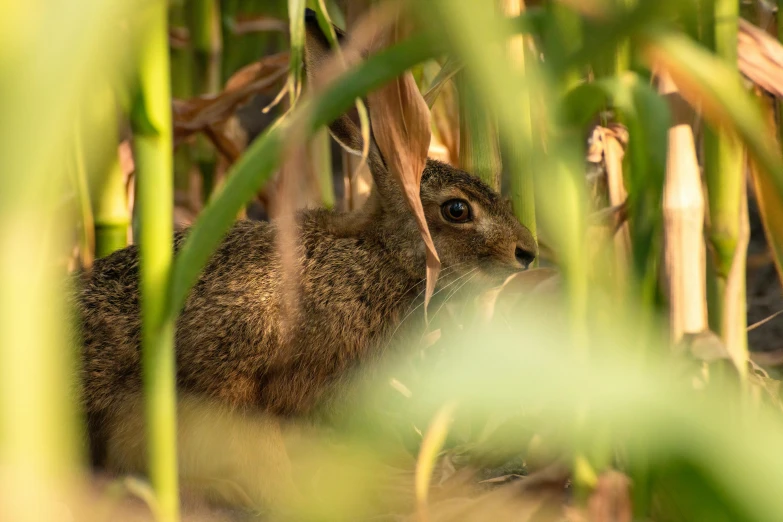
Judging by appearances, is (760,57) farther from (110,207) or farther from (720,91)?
(110,207)

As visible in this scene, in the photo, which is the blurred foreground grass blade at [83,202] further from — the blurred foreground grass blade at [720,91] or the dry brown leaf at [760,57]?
the dry brown leaf at [760,57]

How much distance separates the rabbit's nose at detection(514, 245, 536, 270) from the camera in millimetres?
2305

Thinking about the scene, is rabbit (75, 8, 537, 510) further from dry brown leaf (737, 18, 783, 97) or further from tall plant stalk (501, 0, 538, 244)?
dry brown leaf (737, 18, 783, 97)

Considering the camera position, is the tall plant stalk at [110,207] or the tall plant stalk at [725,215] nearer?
the tall plant stalk at [725,215]

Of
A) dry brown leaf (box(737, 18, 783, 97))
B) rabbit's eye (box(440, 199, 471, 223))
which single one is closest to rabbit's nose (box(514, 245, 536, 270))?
rabbit's eye (box(440, 199, 471, 223))

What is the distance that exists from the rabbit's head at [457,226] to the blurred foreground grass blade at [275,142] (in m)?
1.27

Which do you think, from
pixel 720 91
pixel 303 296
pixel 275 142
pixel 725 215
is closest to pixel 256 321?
pixel 303 296

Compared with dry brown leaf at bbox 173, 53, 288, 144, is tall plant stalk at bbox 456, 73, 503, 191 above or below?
below

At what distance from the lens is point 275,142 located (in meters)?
0.99

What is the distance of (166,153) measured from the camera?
1.18 metres

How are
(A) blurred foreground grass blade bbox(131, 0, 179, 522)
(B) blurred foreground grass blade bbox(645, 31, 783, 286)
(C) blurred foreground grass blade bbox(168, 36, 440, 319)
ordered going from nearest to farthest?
(B) blurred foreground grass blade bbox(645, 31, 783, 286) → (C) blurred foreground grass blade bbox(168, 36, 440, 319) → (A) blurred foreground grass blade bbox(131, 0, 179, 522)

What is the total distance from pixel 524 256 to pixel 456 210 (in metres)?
0.22

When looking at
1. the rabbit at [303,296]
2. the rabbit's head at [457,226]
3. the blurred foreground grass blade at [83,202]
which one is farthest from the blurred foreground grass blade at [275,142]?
the rabbit's head at [457,226]

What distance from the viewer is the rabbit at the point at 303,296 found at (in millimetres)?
2164
